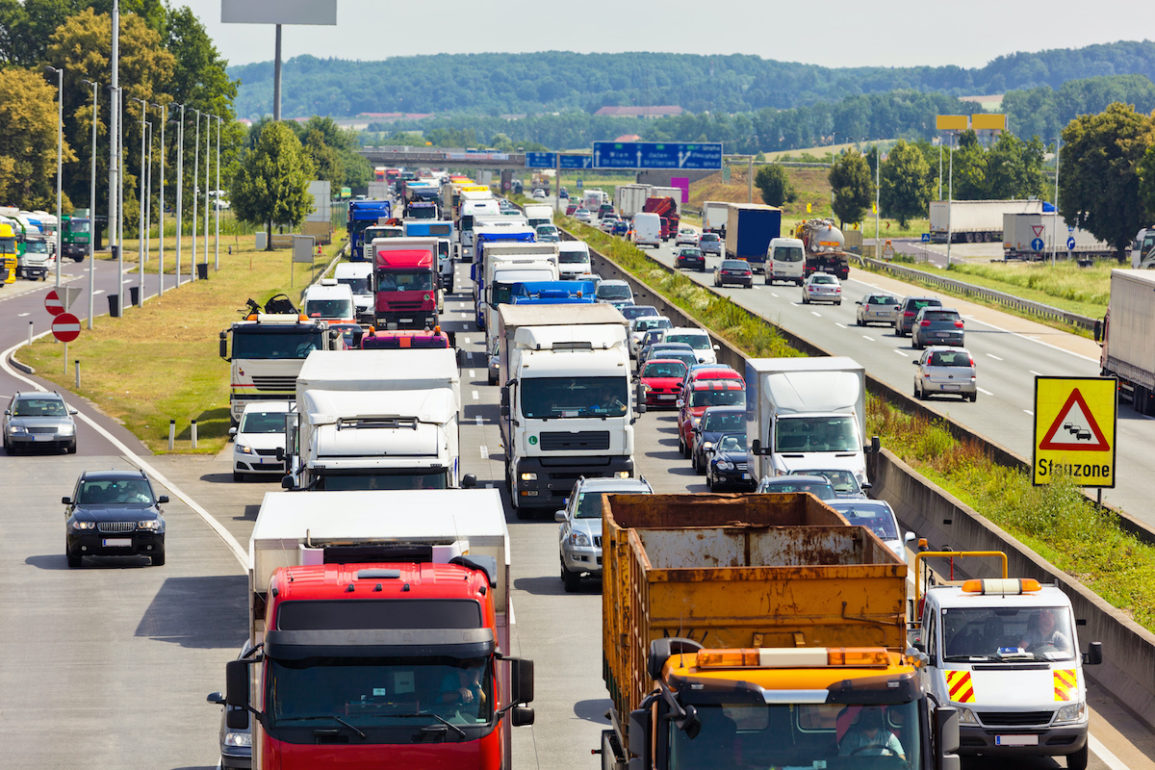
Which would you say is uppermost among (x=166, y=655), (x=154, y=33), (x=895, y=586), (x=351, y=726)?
(x=154, y=33)

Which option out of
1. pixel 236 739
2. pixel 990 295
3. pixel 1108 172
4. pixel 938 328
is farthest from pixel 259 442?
pixel 1108 172

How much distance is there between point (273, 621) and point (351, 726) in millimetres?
1038

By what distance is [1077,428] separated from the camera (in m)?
23.3

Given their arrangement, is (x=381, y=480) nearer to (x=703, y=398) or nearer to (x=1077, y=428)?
(x=1077, y=428)

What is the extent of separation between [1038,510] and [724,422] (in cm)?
1031

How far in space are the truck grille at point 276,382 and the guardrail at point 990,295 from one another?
4250cm

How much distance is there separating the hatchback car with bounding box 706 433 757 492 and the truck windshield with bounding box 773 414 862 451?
1995 mm

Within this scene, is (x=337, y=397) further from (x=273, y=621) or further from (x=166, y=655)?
(x=273, y=621)

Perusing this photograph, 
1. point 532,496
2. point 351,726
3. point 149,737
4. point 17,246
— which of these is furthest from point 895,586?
point 17,246

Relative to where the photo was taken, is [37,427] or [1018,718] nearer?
[1018,718]

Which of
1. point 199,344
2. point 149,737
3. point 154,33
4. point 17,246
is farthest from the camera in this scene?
point 154,33

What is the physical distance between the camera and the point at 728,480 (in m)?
34.1

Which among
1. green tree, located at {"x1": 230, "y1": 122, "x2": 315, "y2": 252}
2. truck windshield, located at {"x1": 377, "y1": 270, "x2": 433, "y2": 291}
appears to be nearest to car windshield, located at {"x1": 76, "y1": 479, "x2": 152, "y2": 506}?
truck windshield, located at {"x1": 377, "y1": 270, "x2": 433, "y2": 291}

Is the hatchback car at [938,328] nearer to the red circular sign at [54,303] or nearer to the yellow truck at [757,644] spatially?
the red circular sign at [54,303]
